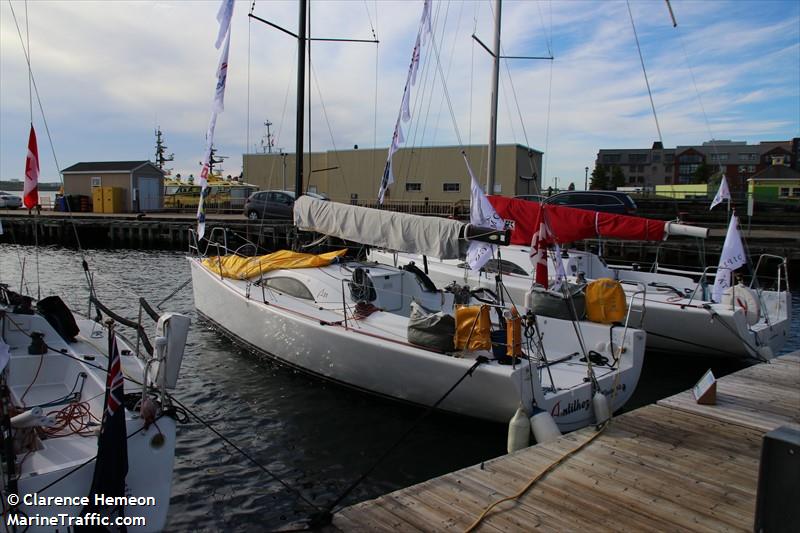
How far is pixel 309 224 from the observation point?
9.60m

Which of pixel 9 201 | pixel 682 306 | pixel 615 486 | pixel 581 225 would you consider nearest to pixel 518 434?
pixel 615 486

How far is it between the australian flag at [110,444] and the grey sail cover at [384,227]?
4.33 m

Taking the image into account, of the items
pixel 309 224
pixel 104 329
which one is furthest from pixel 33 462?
pixel 309 224

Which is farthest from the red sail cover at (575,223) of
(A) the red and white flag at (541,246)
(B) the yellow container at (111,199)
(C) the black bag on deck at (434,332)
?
(B) the yellow container at (111,199)

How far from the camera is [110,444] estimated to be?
12.6 ft

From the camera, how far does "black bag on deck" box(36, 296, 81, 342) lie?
6.45m

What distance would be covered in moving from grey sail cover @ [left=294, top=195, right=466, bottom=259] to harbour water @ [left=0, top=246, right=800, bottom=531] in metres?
2.12

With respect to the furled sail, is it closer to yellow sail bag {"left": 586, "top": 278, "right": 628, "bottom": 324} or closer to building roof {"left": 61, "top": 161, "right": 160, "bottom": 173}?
yellow sail bag {"left": 586, "top": 278, "right": 628, "bottom": 324}

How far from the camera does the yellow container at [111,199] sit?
118 ft

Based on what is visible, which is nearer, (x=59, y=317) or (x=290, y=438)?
(x=59, y=317)

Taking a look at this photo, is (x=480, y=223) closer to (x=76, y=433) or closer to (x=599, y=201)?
(x=76, y=433)

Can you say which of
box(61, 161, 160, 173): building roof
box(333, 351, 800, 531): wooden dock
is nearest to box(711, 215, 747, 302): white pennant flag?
box(333, 351, 800, 531): wooden dock

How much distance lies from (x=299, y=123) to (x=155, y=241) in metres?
20.8

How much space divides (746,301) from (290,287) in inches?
306
